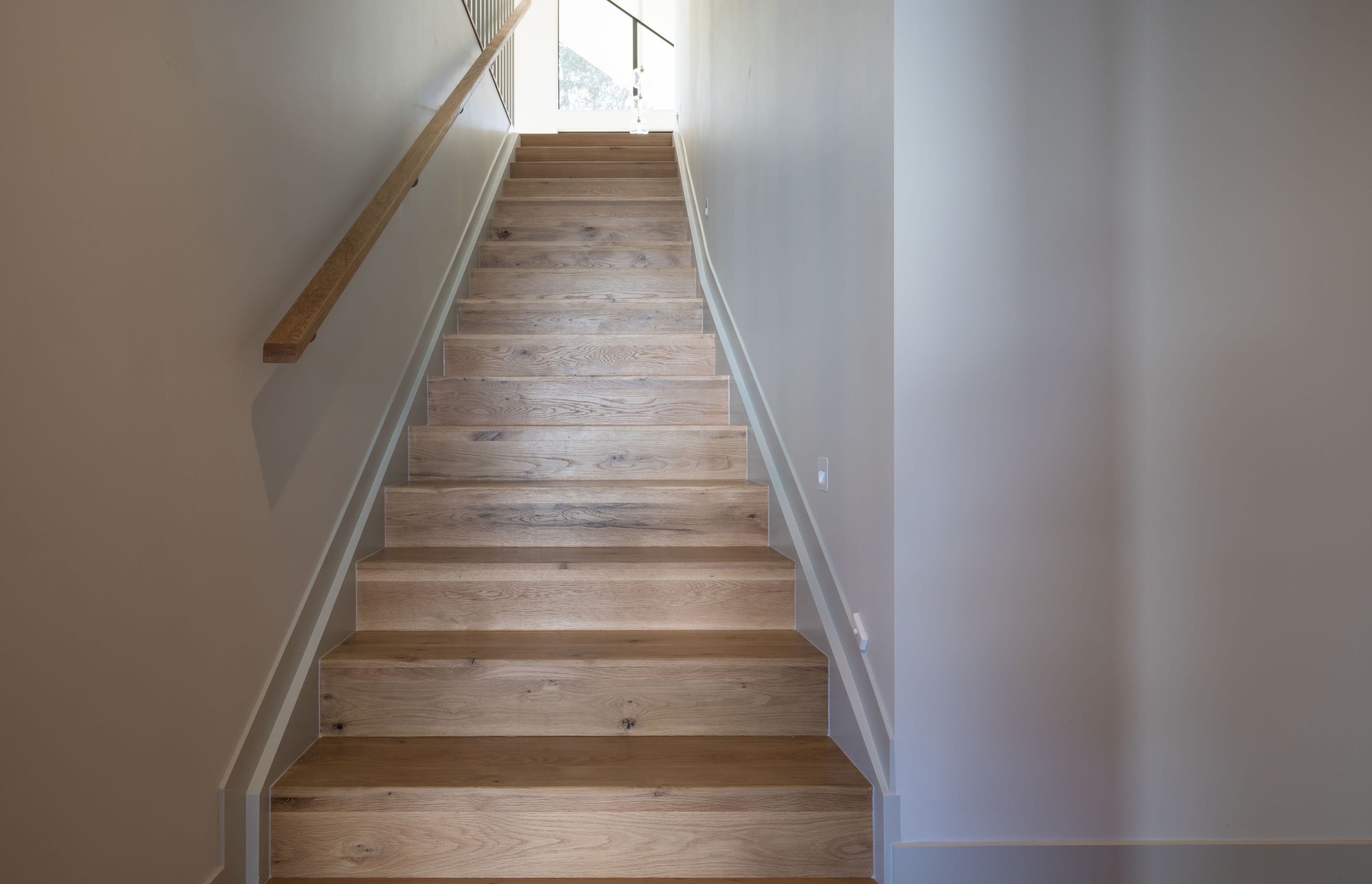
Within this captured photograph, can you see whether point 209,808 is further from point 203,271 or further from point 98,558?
point 203,271

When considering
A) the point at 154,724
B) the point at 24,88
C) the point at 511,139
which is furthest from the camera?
the point at 511,139

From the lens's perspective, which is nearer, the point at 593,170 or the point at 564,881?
the point at 564,881

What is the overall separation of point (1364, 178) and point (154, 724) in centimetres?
210

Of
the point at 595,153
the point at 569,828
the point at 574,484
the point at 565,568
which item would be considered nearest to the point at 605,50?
the point at 595,153

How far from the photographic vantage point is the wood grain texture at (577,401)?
251cm

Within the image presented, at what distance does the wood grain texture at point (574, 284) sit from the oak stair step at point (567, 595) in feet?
5.14

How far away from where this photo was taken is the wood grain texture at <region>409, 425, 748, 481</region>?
91.3 inches

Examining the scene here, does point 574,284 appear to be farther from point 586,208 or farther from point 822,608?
point 822,608

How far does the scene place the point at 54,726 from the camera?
2.94 ft

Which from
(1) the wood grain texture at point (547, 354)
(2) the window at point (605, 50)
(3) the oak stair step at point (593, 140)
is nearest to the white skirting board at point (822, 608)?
(1) the wood grain texture at point (547, 354)

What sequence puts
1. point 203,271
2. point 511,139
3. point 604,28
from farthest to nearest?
point 604,28 → point 511,139 → point 203,271

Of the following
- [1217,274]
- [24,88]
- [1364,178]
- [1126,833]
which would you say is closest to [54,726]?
[24,88]

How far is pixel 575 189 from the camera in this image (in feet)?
12.7

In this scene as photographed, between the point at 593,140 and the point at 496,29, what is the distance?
875 mm
